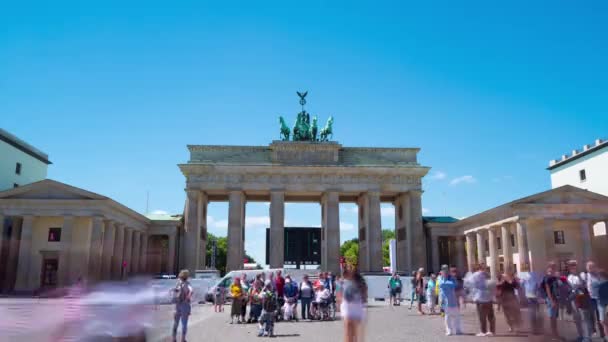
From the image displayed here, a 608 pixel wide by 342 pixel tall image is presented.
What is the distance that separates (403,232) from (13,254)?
40.4m

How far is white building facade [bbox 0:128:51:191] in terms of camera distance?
175 feet

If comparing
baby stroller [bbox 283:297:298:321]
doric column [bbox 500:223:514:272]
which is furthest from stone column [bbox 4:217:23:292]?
doric column [bbox 500:223:514:272]

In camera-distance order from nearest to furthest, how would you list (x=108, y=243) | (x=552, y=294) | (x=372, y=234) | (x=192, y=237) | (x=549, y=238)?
(x=552, y=294), (x=108, y=243), (x=549, y=238), (x=192, y=237), (x=372, y=234)

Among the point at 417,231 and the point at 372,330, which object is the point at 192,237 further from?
the point at 372,330

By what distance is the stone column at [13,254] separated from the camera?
41188 millimetres

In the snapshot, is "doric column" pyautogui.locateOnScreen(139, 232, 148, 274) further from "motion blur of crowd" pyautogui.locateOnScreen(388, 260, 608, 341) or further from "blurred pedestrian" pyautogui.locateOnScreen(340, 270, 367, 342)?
"blurred pedestrian" pyautogui.locateOnScreen(340, 270, 367, 342)

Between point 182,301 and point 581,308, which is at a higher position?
point 182,301

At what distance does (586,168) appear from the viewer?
197 feet

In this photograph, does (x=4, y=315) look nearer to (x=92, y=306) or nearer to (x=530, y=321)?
(x=92, y=306)

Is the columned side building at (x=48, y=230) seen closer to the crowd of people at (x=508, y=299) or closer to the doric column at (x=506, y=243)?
the crowd of people at (x=508, y=299)

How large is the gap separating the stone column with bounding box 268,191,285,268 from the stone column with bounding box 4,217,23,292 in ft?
78.5

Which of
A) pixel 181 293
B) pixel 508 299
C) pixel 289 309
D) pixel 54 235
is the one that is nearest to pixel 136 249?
pixel 54 235

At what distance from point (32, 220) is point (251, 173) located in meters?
21.4

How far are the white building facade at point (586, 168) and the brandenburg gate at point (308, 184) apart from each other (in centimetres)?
2244
